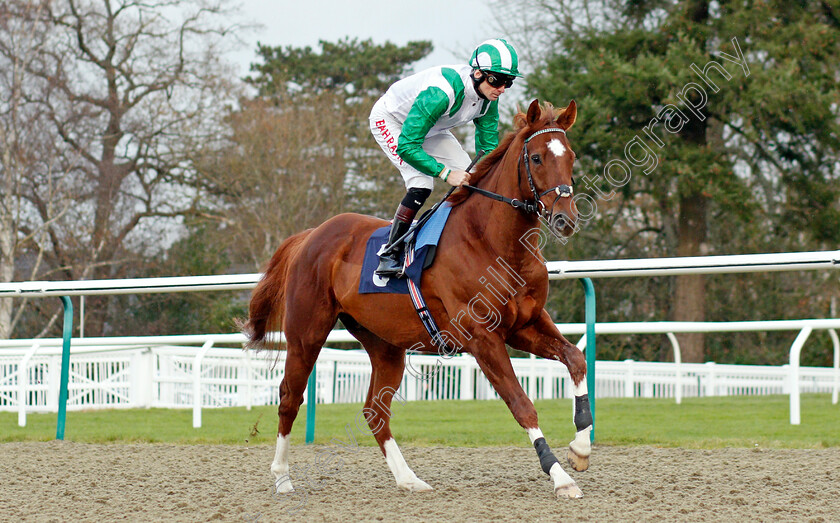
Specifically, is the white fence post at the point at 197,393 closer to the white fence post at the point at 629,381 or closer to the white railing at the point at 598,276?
the white railing at the point at 598,276

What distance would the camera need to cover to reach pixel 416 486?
14.0ft

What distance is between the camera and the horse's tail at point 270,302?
210 inches

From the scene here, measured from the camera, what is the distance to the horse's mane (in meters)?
3.98

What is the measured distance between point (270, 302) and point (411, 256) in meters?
1.40

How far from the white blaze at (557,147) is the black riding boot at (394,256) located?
935 mm

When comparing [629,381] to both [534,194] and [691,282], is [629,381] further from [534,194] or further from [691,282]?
[534,194]

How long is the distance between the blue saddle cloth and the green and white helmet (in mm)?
694

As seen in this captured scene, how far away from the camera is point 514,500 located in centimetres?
378

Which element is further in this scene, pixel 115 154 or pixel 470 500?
pixel 115 154

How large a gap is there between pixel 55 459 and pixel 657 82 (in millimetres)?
11795

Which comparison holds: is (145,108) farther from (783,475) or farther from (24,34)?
(783,475)

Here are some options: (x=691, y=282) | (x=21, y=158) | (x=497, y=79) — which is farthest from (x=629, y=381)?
(x=21, y=158)

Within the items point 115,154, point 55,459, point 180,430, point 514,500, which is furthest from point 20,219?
point 514,500

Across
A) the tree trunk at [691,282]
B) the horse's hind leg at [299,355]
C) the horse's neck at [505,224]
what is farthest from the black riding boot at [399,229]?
the tree trunk at [691,282]
